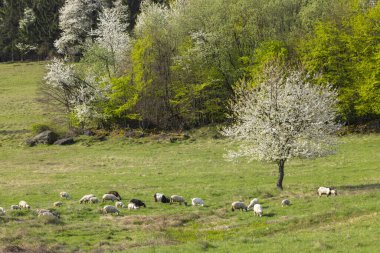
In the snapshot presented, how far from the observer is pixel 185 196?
3675cm

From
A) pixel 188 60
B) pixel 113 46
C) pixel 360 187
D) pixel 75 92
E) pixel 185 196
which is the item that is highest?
pixel 113 46

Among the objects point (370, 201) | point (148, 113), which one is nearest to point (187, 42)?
point (148, 113)

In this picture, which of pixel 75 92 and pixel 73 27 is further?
pixel 73 27

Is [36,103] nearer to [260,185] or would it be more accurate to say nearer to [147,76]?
[147,76]

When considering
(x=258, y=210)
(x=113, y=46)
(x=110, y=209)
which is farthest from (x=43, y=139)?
(x=258, y=210)

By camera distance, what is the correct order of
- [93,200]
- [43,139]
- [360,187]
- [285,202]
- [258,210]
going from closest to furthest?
[258,210] < [285,202] < [93,200] < [360,187] < [43,139]

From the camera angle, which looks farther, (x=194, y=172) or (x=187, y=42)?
(x=187, y=42)

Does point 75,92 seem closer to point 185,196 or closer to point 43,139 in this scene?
point 43,139

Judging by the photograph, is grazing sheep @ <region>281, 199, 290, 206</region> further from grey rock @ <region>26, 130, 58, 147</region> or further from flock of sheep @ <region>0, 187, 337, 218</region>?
grey rock @ <region>26, 130, 58, 147</region>

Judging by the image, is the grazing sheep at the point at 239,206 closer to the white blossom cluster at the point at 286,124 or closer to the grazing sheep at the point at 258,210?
the grazing sheep at the point at 258,210

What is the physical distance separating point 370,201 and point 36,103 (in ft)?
252

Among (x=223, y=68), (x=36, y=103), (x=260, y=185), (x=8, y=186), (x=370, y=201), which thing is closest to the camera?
(x=370, y=201)

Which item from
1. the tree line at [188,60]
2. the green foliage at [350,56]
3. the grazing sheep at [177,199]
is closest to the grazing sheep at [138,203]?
the grazing sheep at [177,199]

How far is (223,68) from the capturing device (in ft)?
249
